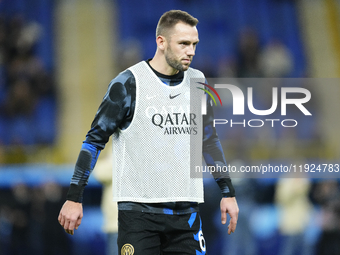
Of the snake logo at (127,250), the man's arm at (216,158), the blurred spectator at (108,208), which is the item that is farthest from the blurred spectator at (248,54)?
the snake logo at (127,250)

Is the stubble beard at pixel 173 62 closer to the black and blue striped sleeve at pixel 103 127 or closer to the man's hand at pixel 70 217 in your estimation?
the black and blue striped sleeve at pixel 103 127

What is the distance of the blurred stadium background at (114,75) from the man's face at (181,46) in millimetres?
3403

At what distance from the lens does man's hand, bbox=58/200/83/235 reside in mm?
2404

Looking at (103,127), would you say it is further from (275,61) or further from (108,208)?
(275,61)

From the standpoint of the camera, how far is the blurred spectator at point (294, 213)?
19.2 ft

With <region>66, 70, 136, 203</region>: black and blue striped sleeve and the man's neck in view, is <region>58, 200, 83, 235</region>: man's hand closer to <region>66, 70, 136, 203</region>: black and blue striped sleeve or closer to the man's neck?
<region>66, 70, 136, 203</region>: black and blue striped sleeve

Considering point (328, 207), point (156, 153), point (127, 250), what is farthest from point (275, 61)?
point (127, 250)

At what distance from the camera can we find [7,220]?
19.1ft

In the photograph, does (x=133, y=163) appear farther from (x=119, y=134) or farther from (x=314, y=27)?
(x=314, y=27)

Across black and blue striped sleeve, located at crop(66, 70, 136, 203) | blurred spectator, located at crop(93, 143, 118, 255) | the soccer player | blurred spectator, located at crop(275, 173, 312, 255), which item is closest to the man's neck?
the soccer player

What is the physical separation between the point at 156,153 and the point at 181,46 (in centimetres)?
65

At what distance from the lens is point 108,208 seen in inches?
200

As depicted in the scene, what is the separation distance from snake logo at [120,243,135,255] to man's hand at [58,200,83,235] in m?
0.28

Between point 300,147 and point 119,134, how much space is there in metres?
5.33
